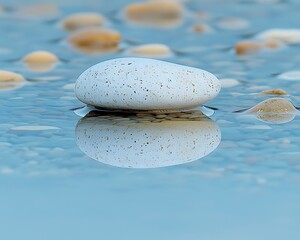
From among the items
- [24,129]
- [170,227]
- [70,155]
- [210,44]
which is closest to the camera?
[170,227]

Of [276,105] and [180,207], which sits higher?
[276,105]

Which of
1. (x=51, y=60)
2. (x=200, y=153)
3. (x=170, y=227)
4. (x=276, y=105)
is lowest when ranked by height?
(x=170, y=227)

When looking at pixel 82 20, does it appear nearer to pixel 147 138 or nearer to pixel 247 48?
pixel 247 48

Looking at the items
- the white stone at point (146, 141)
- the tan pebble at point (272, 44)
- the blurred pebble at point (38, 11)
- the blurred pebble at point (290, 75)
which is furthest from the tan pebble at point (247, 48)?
the blurred pebble at point (38, 11)

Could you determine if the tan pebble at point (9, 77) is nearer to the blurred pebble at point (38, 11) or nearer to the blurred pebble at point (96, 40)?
the blurred pebble at point (96, 40)

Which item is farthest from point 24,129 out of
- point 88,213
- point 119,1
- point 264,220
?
point 119,1

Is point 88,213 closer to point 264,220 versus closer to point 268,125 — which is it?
point 264,220

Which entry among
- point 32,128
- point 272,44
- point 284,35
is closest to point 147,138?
point 32,128
